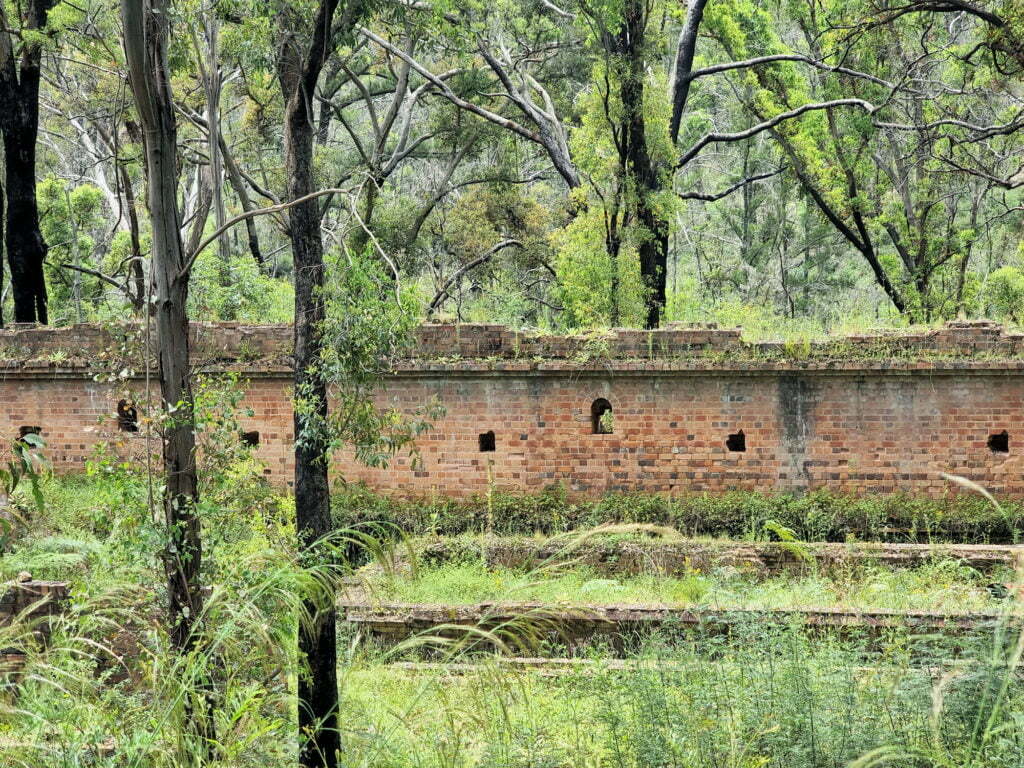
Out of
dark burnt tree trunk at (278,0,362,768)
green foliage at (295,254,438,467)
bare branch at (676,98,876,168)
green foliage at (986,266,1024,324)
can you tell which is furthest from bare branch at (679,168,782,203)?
green foliage at (295,254,438,467)

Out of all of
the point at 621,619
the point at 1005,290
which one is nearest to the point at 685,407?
the point at 621,619

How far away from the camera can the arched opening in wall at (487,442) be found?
1184cm

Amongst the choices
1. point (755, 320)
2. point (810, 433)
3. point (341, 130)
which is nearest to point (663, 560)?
point (810, 433)

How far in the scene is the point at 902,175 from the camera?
17516mm

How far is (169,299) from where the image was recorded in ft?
15.7

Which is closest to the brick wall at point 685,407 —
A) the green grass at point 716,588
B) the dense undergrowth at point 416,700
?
the green grass at point 716,588

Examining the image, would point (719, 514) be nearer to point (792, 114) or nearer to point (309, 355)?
point (309, 355)

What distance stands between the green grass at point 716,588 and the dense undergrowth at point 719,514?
6.43 ft

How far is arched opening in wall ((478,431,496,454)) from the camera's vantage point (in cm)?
1184

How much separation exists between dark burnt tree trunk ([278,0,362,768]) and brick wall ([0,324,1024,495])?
5.38 metres

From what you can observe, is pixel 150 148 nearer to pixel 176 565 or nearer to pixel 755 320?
pixel 176 565

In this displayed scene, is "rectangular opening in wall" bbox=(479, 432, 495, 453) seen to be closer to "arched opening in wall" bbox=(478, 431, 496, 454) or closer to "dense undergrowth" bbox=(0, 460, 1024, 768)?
"arched opening in wall" bbox=(478, 431, 496, 454)

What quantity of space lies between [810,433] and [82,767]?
9021mm

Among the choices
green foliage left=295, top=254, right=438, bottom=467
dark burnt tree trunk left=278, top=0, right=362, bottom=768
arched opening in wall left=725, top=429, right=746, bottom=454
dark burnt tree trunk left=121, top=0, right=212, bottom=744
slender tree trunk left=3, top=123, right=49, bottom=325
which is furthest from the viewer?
slender tree trunk left=3, top=123, right=49, bottom=325
